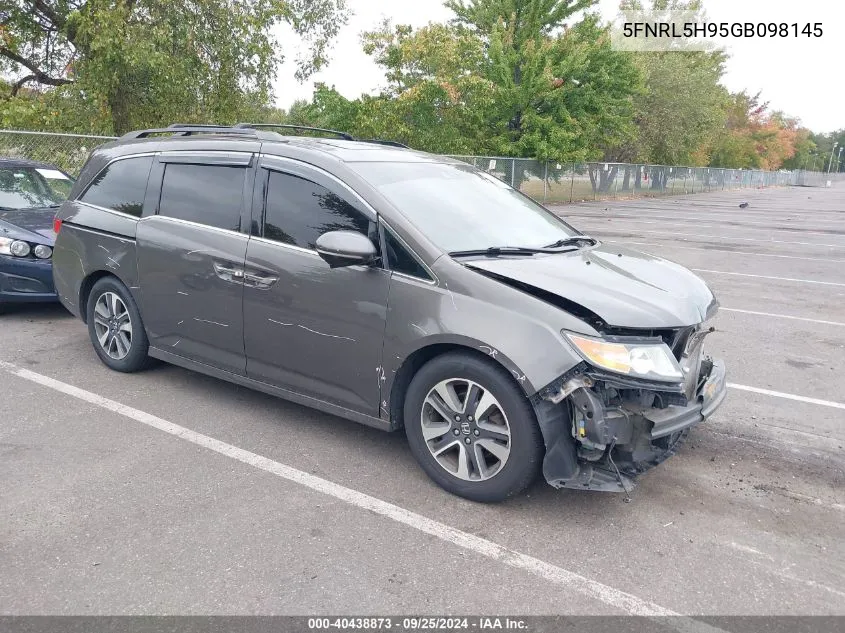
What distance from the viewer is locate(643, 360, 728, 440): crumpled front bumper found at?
3.19 meters

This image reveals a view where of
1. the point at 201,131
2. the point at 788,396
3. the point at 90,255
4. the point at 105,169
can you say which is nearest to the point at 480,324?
the point at 201,131

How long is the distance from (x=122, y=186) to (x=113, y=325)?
1.04 metres

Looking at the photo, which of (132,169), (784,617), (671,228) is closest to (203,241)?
(132,169)

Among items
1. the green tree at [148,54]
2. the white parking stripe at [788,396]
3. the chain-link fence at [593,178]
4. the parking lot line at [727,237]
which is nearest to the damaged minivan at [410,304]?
the white parking stripe at [788,396]

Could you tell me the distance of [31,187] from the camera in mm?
8023

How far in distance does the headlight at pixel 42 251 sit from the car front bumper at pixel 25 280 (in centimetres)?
4

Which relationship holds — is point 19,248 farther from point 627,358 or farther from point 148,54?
point 148,54

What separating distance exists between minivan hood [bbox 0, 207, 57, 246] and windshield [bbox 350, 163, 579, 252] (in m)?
4.01

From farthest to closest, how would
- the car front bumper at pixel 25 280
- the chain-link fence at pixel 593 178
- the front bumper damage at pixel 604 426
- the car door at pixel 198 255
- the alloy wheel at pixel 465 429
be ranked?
the chain-link fence at pixel 593 178, the car front bumper at pixel 25 280, the car door at pixel 198 255, the alloy wheel at pixel 465 429, the front bumper damage at pixel 604 426

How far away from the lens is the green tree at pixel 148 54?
1377 cm

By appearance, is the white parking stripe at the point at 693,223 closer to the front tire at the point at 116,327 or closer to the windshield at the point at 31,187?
the windshield at the point at 31,187

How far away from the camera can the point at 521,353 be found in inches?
125

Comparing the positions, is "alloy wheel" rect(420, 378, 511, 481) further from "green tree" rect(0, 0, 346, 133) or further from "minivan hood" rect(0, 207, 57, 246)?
"green tree" rect(0, 0, 346, 133)

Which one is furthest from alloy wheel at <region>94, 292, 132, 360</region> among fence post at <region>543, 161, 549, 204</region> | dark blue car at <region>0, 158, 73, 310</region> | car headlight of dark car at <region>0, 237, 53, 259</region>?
fence post at <region>543, 161, 549, 204</region>
